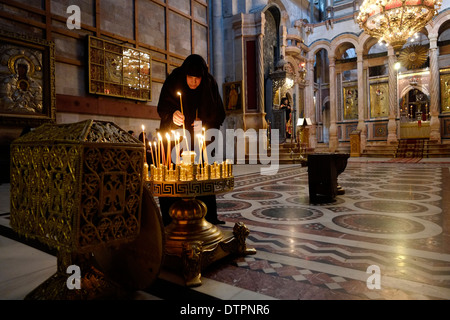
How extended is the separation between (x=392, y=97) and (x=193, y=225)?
19.5 metres

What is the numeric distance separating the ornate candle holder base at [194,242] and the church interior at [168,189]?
0.01 m

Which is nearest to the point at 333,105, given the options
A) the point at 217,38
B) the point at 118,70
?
the point at 217,38

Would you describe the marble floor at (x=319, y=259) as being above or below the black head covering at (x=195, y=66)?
below

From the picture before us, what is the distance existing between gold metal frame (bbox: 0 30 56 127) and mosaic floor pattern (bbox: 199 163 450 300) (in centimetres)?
575

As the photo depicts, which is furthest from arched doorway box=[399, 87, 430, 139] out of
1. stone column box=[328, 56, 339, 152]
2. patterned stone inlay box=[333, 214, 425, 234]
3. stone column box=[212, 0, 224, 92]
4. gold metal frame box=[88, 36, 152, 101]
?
patterned stone inlay box=[333, 214, 425, 234]

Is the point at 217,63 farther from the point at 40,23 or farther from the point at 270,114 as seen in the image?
the point at 40,23

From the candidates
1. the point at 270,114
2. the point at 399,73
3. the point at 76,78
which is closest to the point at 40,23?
the point at 76,78

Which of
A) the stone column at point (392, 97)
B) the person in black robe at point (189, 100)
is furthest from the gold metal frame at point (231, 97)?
the person in black robe at point (189, 100)

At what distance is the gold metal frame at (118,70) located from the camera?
814 centimetres

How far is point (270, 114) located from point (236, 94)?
2933 millimetres

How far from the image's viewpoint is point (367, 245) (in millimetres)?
2232

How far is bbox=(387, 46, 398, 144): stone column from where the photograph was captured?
56.5 ft

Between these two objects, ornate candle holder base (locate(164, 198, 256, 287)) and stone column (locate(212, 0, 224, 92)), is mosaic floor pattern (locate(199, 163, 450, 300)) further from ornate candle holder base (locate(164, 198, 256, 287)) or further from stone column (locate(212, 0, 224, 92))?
stone column (locate(212, 0, 224, 92))

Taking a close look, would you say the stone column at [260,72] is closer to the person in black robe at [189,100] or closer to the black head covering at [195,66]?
the person in black robe at [189,100]
